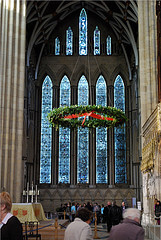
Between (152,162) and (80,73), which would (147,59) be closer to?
(152,162)

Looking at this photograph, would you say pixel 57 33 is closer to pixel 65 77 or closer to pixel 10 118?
pixel 65 77

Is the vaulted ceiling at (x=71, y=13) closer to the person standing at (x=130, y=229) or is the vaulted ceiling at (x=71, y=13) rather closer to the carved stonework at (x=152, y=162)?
the carved stonework at (x=152, y=162)

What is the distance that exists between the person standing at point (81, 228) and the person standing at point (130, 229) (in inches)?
17.4

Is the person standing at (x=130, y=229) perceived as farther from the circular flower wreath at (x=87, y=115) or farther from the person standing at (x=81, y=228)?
the circular flower wreath at (x=87, y=115)

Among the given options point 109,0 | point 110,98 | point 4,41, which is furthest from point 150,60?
point 110,98

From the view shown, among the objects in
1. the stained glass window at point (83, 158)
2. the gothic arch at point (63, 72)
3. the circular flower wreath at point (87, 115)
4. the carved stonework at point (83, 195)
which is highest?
the gothic arch at point (63, 72)

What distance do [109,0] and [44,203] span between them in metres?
14.3

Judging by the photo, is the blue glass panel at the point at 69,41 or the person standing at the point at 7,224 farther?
the blue glass panel at the point at 69,41

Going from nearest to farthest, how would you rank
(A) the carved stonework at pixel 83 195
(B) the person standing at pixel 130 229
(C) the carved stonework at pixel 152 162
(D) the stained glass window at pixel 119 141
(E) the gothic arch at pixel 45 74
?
1. (B) the person standing at pixel 130 229
2. (C) the carved stonework at pixel 152 162
3. (A) the carved stonework at pixel 83 195
4. (D) the stained glass window at pixel 119 141
5. (E) the gothic arch at pixel 45 74

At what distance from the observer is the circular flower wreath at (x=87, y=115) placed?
47.1ft

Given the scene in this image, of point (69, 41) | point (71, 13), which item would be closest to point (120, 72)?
point (69, 41)

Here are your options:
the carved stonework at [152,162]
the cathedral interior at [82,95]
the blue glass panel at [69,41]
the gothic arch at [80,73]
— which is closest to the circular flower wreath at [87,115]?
the carved stonework at [152,162]

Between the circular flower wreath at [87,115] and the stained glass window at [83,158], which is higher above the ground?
the circular flower wreath at [87,115]

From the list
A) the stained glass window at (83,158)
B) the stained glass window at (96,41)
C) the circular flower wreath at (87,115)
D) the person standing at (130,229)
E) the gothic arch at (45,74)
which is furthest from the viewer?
the stained glass window at (96,41)
